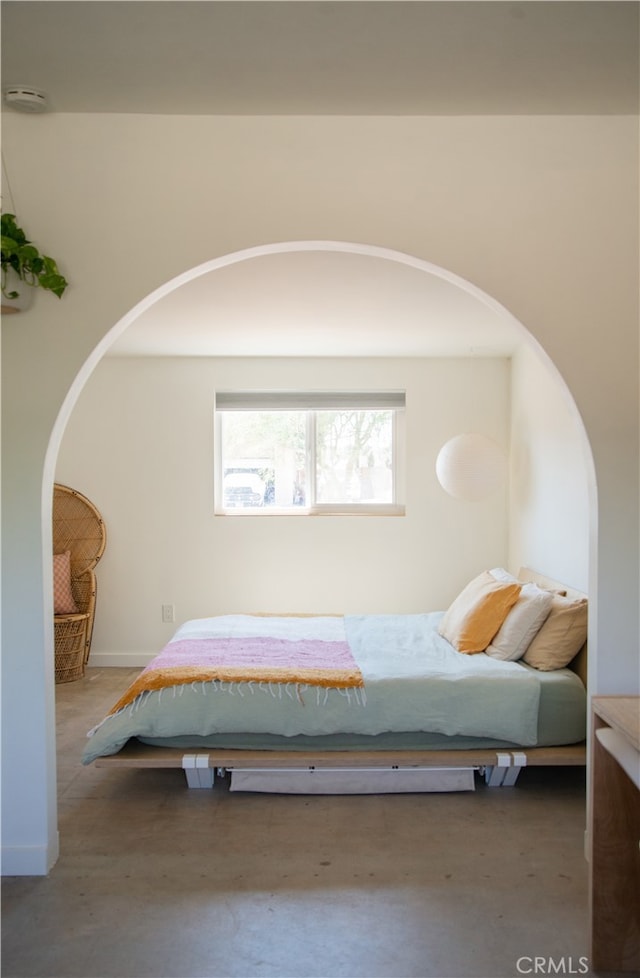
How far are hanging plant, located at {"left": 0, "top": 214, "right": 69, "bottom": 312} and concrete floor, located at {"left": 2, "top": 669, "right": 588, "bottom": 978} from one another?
1.91 m

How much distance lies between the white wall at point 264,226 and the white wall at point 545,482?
1.07m

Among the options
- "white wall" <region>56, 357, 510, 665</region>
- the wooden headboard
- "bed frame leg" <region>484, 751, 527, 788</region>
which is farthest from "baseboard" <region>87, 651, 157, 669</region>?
"bed frame leg" <region>484, 751, 527, 788</region>

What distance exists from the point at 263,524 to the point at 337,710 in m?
2.60

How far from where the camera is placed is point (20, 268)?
253 centimetres

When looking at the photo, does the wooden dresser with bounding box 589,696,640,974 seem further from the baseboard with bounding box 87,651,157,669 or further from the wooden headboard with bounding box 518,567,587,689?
the baseboard with bounding box 87,651,157,669

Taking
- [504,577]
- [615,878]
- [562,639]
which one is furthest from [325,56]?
[504,577]

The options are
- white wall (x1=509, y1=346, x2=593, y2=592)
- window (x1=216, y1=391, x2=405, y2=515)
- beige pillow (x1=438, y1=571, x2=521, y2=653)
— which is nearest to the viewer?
beige pillow (x1=438, y1=571, x2=521, y2=653)

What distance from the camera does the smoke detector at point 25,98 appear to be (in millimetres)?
2393

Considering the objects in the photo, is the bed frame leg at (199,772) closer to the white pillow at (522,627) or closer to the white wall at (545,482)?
the white pillow at (522,627)

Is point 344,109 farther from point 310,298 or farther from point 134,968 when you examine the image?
point 134,968

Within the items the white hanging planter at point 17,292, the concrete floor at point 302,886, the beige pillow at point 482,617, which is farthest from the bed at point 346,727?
the white hanging planter at point 17,292

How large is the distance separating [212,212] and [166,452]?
3.30 meters

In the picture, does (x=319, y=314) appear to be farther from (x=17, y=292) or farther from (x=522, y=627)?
(x=17, y=292)

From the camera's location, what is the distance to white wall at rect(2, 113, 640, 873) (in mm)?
2619
